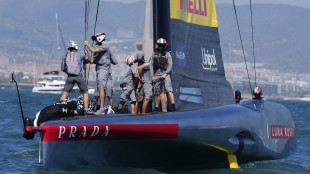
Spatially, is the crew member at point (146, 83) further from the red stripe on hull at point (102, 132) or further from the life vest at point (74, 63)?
the red stripe on hull at point (102, 132)

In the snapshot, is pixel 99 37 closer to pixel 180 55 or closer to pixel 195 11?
pixel 180 55

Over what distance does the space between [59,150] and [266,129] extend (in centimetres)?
331

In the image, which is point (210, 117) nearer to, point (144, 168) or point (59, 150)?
point (144, 168)

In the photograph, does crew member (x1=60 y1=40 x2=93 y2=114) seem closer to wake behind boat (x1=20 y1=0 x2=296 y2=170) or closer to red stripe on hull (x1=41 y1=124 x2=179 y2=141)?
wake behind boat (x1=20 y1=0 x2=296 y2=170)

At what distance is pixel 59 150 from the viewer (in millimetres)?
8531

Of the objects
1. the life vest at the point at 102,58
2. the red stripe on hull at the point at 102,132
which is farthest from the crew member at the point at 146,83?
the red stripe on hull at the point at 102,132

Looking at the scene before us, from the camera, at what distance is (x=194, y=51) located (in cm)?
1163

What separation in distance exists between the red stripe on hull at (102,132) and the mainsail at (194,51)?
7.47 ft

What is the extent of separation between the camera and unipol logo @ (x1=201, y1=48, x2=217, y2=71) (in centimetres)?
1191

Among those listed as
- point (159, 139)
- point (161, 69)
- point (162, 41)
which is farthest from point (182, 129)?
point (162, 41)

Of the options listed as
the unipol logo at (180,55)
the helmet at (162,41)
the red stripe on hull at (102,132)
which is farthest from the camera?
the unipol logo at (180,55)

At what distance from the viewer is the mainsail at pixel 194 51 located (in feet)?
35.3

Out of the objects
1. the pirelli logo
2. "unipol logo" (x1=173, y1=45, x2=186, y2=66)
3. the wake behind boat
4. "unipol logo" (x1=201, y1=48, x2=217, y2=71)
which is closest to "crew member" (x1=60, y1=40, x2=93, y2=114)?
the wake behind boat

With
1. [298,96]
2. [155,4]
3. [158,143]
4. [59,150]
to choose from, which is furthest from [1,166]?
[298,96]
